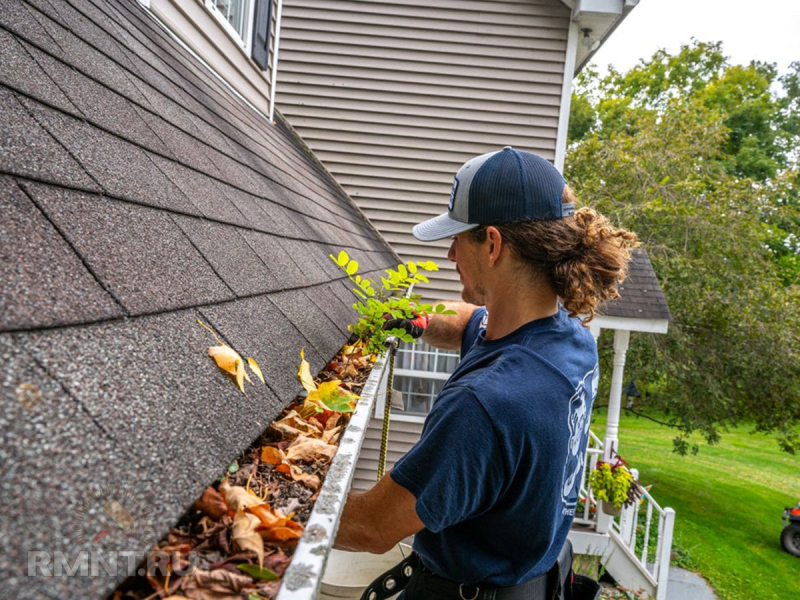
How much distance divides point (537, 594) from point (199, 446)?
1283mm

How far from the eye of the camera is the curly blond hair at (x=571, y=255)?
5.61 ft

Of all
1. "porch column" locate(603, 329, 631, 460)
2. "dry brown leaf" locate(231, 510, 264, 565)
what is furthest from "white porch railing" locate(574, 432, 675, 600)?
"dry brown leaf" locate(231, 510, 264, 565)

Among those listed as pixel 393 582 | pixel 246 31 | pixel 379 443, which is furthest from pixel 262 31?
pixel 379 443

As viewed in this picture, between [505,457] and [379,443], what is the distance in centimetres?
652

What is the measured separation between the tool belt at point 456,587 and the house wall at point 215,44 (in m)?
3.31

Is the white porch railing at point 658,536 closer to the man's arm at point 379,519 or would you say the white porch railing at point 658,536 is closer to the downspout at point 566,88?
the downspout at point 566,88

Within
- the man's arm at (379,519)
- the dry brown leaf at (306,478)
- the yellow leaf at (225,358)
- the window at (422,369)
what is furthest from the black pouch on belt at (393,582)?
the window at (422,369)

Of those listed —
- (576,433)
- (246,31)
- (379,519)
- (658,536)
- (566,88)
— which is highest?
(566,88)

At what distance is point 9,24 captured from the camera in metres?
1.38

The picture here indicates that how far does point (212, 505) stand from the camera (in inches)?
35.3

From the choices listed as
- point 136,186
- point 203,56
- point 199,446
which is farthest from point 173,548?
point 203,56

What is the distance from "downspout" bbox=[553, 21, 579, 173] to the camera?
22.0 ft

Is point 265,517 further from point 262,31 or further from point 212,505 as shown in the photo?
point 262,31

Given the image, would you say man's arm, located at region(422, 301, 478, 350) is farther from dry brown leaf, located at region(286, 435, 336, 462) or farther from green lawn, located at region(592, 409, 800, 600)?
green lawn, located at region(592, 409, 800, 600)
